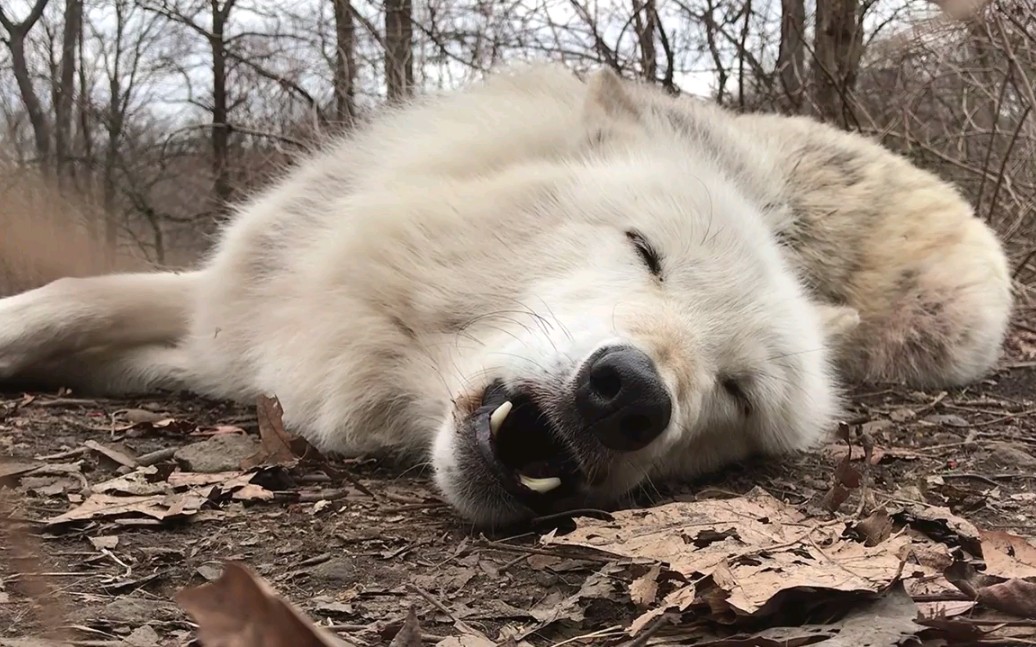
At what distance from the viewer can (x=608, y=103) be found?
10.5 feet

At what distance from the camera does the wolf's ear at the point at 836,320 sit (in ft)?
10.8

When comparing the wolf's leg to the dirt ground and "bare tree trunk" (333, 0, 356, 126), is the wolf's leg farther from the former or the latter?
"bare tree trunk" (333, 0, 356, 126)

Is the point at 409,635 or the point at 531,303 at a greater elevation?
the point at 531,303

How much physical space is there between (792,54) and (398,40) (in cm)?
313

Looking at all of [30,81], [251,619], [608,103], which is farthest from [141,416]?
[251,619]

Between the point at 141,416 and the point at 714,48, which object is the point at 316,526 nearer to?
the point at 141,416

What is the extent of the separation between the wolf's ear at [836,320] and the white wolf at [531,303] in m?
0.01

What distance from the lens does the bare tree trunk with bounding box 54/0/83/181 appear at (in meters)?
1.70

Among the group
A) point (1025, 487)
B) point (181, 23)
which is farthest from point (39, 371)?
point (181, 23)

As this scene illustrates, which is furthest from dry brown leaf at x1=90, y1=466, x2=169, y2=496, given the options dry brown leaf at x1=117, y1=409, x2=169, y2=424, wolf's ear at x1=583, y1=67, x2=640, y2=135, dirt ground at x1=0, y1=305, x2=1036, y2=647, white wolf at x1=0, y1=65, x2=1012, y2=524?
wolf's ear at x1=583, y1=67, x2=640, y2=135

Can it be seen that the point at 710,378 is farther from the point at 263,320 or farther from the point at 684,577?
the point at 263,320

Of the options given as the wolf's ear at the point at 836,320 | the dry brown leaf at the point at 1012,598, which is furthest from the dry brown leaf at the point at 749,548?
the wolf's ear at the point at 836,320

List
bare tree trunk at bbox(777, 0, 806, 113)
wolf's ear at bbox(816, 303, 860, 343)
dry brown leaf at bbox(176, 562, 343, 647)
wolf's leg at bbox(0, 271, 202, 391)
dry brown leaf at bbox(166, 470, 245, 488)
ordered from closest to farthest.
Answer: dry brown leaf at bbox(176, 562, 343, 647) → dry brown leaf at bbox(166, 470, 245, 488) → wolf's leg at bbox(0, 271, 202, 391) → wolf's ear at bbox(816, 303, 860, 343) → bare tree trunk at bbox(777, 0, 806, 113)

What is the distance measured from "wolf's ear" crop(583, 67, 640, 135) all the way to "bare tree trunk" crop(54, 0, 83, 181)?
1.60 m
